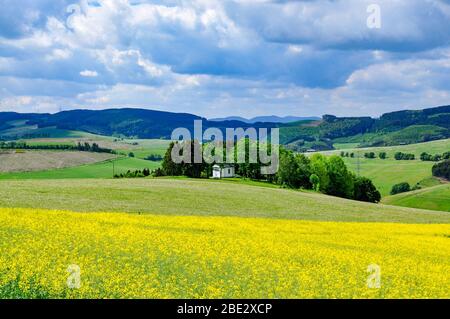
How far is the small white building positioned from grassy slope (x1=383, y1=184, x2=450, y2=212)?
4044 centimetres

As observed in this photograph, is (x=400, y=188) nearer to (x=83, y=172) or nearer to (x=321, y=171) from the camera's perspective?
(x=321, y=171)

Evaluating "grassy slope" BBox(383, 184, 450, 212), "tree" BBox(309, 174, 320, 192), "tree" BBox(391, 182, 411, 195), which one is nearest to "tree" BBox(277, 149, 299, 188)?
"tree" BBox(309, 174, 320, 192)

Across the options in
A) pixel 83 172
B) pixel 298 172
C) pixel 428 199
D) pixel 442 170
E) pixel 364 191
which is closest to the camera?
pixel 298 172

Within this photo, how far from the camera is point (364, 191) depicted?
139m

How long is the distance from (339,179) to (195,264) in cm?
10855

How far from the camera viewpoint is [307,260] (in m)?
24.1

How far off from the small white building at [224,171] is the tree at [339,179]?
71.6 ft

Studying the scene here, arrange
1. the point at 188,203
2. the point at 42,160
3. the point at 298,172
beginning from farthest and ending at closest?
the point at 42,160 → the point at 298,172 → the point at 188,203

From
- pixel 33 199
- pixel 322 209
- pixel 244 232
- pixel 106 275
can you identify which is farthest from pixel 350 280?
pixel 322 209

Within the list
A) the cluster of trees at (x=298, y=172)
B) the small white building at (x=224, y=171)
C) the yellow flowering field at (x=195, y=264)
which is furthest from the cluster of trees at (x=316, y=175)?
the yellow flowering field at (x=195, y=264)

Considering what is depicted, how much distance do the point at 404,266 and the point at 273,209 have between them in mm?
32784

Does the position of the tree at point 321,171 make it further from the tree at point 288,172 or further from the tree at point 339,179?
the tree at point 288,172

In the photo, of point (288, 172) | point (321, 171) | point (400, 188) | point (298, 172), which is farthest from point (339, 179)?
point (400, 188)

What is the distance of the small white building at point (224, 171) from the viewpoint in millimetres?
118412
